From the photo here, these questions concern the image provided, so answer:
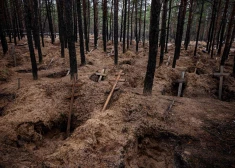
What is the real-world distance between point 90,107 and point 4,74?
810 centimetres

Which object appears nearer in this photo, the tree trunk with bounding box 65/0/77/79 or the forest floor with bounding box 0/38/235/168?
the forest floor with bounding box 0/38/235/168

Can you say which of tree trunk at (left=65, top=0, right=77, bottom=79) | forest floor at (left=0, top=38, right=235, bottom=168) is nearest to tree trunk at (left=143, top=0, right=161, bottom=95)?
forest floor at (left=0, top=38, right=235, bottom=168)

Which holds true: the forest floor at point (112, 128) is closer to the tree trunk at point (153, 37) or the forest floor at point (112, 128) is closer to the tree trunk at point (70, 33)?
the tree trunk at point (153, 37)

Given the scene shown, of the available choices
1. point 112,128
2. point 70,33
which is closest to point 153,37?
point 112,128

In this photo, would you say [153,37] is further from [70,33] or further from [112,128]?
[70,33]

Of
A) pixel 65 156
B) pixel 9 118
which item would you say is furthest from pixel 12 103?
pixel 65 156

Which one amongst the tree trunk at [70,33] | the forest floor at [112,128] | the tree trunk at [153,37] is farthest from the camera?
the tree trunk at [70,33]

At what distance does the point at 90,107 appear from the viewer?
7363mm

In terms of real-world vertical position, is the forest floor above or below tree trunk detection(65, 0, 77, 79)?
below

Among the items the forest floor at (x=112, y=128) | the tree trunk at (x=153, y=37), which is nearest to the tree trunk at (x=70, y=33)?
the forest floor at (x=112, y=128)

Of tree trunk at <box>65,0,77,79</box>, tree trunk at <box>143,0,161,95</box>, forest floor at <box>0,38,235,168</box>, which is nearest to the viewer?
forest floor at <box>0,38,235,168</box>

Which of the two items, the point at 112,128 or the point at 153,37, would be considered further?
the point at 153,37

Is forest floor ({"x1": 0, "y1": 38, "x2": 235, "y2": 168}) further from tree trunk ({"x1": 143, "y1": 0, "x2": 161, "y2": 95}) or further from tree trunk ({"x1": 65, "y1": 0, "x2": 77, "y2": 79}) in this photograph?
tree trunk ({"x1": 65, "y1": 0, "x2": 77, "y2": 79})

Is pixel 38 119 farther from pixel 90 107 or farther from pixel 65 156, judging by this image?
pixel 65 156
